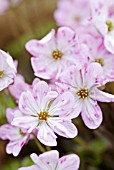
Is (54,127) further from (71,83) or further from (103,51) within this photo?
(103,51)

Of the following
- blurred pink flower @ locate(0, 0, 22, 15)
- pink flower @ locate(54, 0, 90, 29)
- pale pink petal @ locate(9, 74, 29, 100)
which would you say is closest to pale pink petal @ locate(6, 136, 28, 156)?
pale pink petal @ locate(9, 74, 29, 100)

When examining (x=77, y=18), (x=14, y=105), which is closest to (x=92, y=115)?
(x=14, y=105)

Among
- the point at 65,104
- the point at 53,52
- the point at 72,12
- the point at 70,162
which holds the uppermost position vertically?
the point at 72,12

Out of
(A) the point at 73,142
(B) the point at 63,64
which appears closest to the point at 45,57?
(B) the point at 63,64

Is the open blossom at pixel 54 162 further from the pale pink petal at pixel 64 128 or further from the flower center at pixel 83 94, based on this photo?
the flower center at pixel 83 94

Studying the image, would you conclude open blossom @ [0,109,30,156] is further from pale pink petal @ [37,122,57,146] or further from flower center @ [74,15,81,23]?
flower center @ [74,15,81,23]

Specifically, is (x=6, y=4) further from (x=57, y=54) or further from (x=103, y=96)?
(x=103, y=96)
